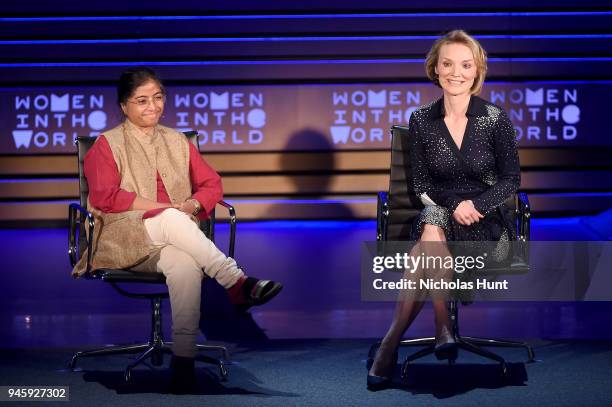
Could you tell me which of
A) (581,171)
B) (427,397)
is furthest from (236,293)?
(581,171)

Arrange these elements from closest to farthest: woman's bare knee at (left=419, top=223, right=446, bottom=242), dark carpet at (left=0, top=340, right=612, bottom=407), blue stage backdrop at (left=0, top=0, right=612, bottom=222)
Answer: dark carpet at (left=0, top=340, right=612, bottom=407) < woman's bare knee at (left=419, top=223, right=446, bottom=242) < blue stage backdrop at (left=0, top=0, right=612, bottom=222)

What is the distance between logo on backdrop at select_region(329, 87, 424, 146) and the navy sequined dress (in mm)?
3956

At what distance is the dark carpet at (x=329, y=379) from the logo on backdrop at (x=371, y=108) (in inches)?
148

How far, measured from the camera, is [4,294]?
536 cm

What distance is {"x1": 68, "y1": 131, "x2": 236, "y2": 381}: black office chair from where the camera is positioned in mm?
3945

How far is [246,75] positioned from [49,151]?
5.60ft

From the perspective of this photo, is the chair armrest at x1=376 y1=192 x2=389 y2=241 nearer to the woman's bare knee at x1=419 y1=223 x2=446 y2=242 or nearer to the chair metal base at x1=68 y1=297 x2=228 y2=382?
the woman's bare knee at x1=419 y1=223 x2=446 y2=242

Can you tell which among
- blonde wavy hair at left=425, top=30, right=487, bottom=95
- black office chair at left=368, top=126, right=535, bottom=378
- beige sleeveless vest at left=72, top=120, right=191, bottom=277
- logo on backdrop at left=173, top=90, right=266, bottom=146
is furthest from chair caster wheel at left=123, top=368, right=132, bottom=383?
logo on backdrop at left=173, top=90, right=266, bottom=146

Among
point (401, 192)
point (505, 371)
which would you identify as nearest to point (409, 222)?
point (401, 192)

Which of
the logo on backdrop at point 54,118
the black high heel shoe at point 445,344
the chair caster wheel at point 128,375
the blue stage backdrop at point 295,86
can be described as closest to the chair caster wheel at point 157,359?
the chair caster wheel at point 128,375

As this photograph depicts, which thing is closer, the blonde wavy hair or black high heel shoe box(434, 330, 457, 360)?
black high heel shoe box(434, 330, 457, 360)

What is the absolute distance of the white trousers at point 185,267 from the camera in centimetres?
379

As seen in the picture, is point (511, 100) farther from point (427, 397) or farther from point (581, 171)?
point (427, 397)

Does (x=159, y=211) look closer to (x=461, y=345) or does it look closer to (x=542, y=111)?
(x=461, y=345)
